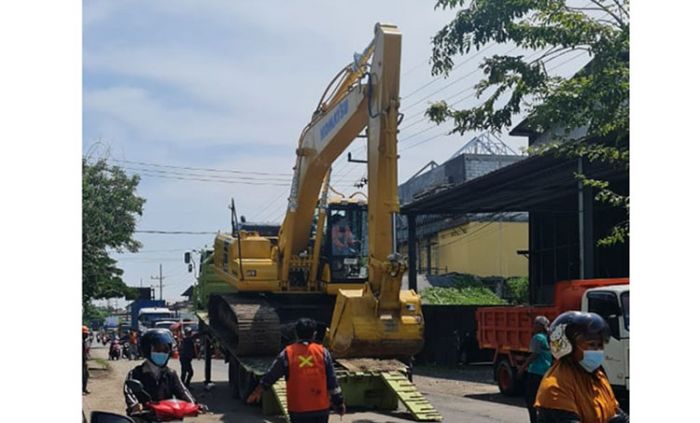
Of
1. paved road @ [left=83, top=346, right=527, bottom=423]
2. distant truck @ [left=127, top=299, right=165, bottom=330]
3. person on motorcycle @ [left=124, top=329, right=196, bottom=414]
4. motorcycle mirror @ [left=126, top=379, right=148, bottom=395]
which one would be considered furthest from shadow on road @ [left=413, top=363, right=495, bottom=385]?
distant truck @ [left=127, top=299, right=165, bottom=330]

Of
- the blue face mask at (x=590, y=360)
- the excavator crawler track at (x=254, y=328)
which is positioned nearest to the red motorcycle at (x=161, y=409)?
the blue face mask at (x=590, y=360)

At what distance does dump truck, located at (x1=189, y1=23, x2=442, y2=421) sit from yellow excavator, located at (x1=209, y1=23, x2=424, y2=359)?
0.02 meters

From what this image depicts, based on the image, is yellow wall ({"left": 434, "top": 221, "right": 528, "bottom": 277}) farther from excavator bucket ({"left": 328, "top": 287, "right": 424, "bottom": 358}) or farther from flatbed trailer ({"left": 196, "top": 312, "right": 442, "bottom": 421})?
excavator bucket ({"left": 328, "top": 287, "right": 424, "bottom": 358})

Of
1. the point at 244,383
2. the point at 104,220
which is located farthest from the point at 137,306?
the point at 244,383

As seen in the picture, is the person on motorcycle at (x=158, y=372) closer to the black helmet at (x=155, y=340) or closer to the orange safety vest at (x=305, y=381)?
the black helmet at (x=155, y=340)

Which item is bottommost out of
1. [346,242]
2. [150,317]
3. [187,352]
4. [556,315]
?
[150,317]

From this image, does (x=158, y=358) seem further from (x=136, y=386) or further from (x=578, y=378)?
(x=578, y=378)

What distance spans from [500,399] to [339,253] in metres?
4.08

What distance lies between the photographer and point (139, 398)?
20.2 feet

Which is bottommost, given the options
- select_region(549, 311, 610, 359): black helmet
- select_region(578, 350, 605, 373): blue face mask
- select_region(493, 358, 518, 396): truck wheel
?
select_region(493, 358, 518, 396): truck wheel

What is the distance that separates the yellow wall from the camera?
4397 cm

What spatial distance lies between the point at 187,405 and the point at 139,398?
33 cm

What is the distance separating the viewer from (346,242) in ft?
54.3

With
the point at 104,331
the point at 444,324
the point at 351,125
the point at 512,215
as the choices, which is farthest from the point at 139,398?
the point at 104,331
